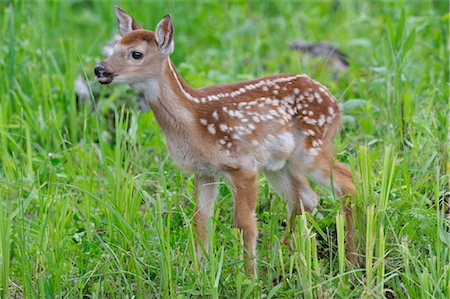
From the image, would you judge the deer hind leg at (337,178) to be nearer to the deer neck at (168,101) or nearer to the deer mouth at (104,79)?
the deer neck at (168,101)

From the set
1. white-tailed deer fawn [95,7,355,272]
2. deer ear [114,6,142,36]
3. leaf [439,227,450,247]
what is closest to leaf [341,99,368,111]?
white-tailed deer fawn [95,7,355,272]

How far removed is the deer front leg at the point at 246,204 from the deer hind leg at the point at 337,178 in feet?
1.42

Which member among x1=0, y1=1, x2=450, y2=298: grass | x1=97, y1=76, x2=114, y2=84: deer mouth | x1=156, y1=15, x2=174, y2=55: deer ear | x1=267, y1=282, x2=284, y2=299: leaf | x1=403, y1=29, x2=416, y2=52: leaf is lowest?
x1=267, y1=282, x2=284, y2=299: leaf

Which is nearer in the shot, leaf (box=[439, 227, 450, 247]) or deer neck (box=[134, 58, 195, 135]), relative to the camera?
leaf (box=[439, 227, 450, 247])

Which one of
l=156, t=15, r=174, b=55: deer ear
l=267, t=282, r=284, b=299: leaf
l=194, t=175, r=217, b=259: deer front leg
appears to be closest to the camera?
l=267, t=282, r=284, b=299: leaf

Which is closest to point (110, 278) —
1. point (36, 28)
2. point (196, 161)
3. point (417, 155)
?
point (196, 161)

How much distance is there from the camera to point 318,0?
35.3ft

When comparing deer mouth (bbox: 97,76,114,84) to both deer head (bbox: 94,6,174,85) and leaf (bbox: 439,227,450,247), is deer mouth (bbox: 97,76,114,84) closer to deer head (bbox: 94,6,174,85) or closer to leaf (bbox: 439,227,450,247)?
deer head (bbox: 94,6,174,85)

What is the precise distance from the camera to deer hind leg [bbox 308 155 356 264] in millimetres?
5641

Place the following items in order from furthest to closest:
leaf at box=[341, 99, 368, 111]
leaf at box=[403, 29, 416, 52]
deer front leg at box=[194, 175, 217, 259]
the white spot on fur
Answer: leaf at box=[341, 99, 368, 111] → leaf at box=[403, 29, 416, 52] → deer front leg at box=[194, 175, 217, 259] → the white spot on fur

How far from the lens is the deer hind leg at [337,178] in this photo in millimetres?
5641

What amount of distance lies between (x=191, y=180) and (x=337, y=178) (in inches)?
37.6

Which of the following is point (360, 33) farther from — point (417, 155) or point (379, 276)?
point (379, 276)

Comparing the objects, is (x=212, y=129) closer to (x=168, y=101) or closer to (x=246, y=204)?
(x=168, y=101)
